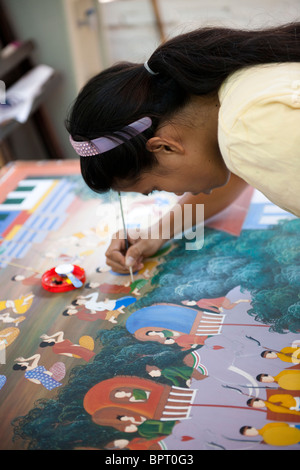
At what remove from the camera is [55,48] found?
2773mm

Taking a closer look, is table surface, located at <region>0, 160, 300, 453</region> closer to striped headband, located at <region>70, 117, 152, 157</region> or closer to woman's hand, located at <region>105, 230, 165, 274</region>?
woman's hand, located at <region>105, 230, 165, 274</region>

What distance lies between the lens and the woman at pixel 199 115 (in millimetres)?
1017

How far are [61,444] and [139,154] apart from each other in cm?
56

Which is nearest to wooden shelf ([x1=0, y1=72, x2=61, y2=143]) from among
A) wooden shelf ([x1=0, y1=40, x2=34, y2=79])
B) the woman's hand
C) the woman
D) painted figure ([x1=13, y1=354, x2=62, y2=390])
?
wooden shelf ([x1=0, y1=40, x2=34, y2=79])

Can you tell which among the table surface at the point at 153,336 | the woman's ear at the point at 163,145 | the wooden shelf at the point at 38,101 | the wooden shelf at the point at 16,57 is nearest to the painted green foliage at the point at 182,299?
the table surface at the point at 153,336

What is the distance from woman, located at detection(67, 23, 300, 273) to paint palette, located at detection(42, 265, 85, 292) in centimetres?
26

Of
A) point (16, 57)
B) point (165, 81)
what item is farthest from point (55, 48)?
point (165, 81)

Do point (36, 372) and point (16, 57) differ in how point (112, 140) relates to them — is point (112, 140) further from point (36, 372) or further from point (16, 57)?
point (16, 57)

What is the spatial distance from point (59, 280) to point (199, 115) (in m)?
0.52

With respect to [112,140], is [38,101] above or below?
below

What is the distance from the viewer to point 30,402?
3.45 feet

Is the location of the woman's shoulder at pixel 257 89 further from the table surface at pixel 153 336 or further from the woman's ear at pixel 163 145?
the table surface at pixel 153 336

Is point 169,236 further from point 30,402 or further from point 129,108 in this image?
point 30,402
